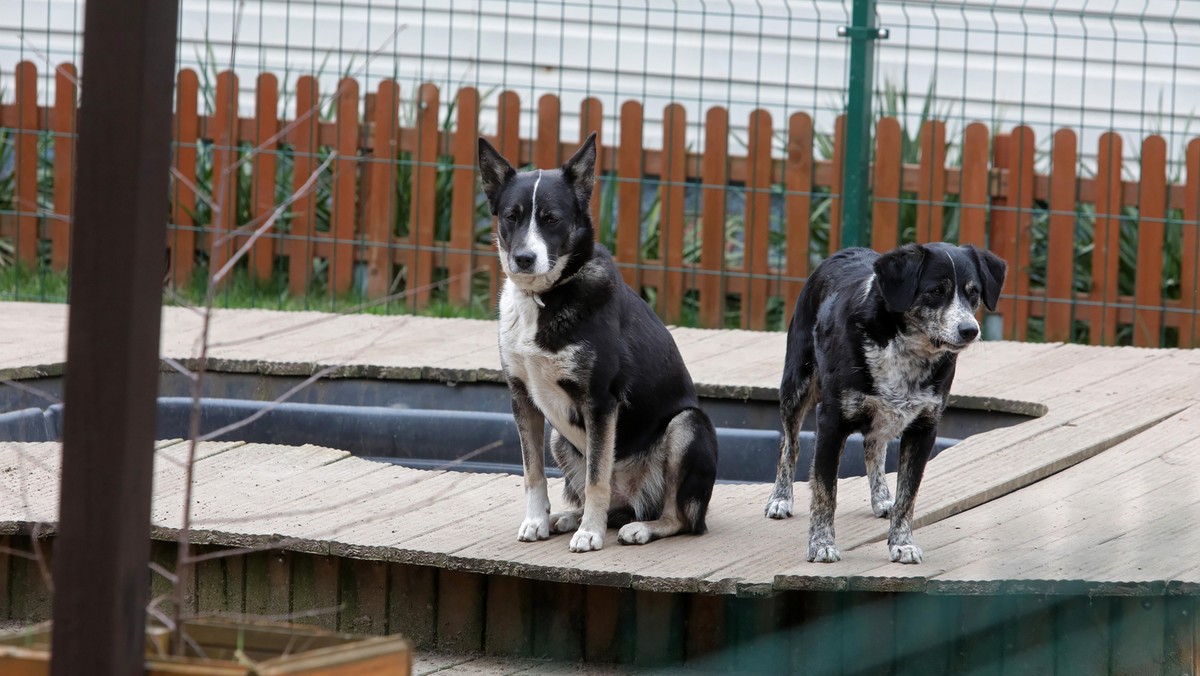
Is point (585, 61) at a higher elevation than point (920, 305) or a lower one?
higher

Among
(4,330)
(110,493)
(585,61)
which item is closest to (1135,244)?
(585,61)

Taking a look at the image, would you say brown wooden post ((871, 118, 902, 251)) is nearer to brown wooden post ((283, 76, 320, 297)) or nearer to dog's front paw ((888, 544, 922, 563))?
brown wooden post ((283, 76, 320, 297))

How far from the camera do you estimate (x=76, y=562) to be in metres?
1.66

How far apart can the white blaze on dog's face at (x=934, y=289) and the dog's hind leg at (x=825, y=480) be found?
1.01 ft

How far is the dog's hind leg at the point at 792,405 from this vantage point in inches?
160

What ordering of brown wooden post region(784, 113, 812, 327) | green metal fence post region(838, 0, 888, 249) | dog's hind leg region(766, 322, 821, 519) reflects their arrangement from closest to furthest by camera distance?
1. dog's hind leg region(766, 322, 821, 519)
2. green metal fence post region(838, 0, 888, 249)
3. brown wooden post region(784, 113, 812, 327)

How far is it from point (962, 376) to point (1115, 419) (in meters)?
0.93

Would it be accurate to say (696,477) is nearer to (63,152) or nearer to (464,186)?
(464,186)

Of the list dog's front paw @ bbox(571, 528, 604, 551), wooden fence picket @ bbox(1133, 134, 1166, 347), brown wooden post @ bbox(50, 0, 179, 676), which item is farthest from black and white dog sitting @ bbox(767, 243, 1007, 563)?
wooden fence picket @ bbox(1133, 134, 1166, 347)

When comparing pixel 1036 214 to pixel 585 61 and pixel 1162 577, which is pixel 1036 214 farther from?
pixel 1162 577

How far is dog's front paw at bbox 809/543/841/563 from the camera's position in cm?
354

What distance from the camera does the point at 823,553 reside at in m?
3.55

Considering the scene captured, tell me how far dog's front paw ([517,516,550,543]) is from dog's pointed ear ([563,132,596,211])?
890mm

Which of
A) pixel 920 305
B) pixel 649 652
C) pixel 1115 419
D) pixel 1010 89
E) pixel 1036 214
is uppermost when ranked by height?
pixel 1010 89
